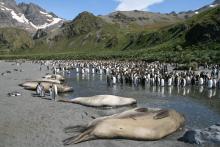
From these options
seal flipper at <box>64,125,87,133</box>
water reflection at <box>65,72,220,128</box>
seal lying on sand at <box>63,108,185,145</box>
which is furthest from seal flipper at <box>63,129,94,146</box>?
water reflection at <box>65,72,220,128</box>

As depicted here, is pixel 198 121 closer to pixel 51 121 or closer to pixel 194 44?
pixel 51 121

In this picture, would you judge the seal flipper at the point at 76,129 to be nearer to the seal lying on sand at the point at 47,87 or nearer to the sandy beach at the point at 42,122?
the sandy beach at the point at 42,122

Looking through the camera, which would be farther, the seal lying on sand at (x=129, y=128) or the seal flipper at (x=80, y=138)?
the seal lying on sand at (x=129, y=128)

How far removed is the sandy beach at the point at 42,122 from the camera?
73.7 feet

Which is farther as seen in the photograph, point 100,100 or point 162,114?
point 100,100

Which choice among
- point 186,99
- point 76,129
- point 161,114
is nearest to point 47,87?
point 186,99

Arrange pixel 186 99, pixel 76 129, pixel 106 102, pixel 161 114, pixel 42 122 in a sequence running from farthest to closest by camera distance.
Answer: pixel 186 99
pixel 106 102
pixel 42 122
pixel 76 129
pixel 161 114

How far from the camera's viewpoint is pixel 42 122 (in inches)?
1105

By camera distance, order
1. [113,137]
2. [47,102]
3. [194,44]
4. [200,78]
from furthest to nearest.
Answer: [194,44] → [200,78] → [47,102] → [113,137]

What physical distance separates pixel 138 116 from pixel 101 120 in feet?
7.92

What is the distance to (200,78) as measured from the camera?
5600 cm

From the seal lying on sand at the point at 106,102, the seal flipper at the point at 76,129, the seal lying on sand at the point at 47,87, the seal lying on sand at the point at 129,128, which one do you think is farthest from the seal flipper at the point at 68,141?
the seal lying on sand at the point at 47,87

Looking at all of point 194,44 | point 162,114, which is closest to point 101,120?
point 162,114

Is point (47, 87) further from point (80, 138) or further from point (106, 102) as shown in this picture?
point (80, 138)
